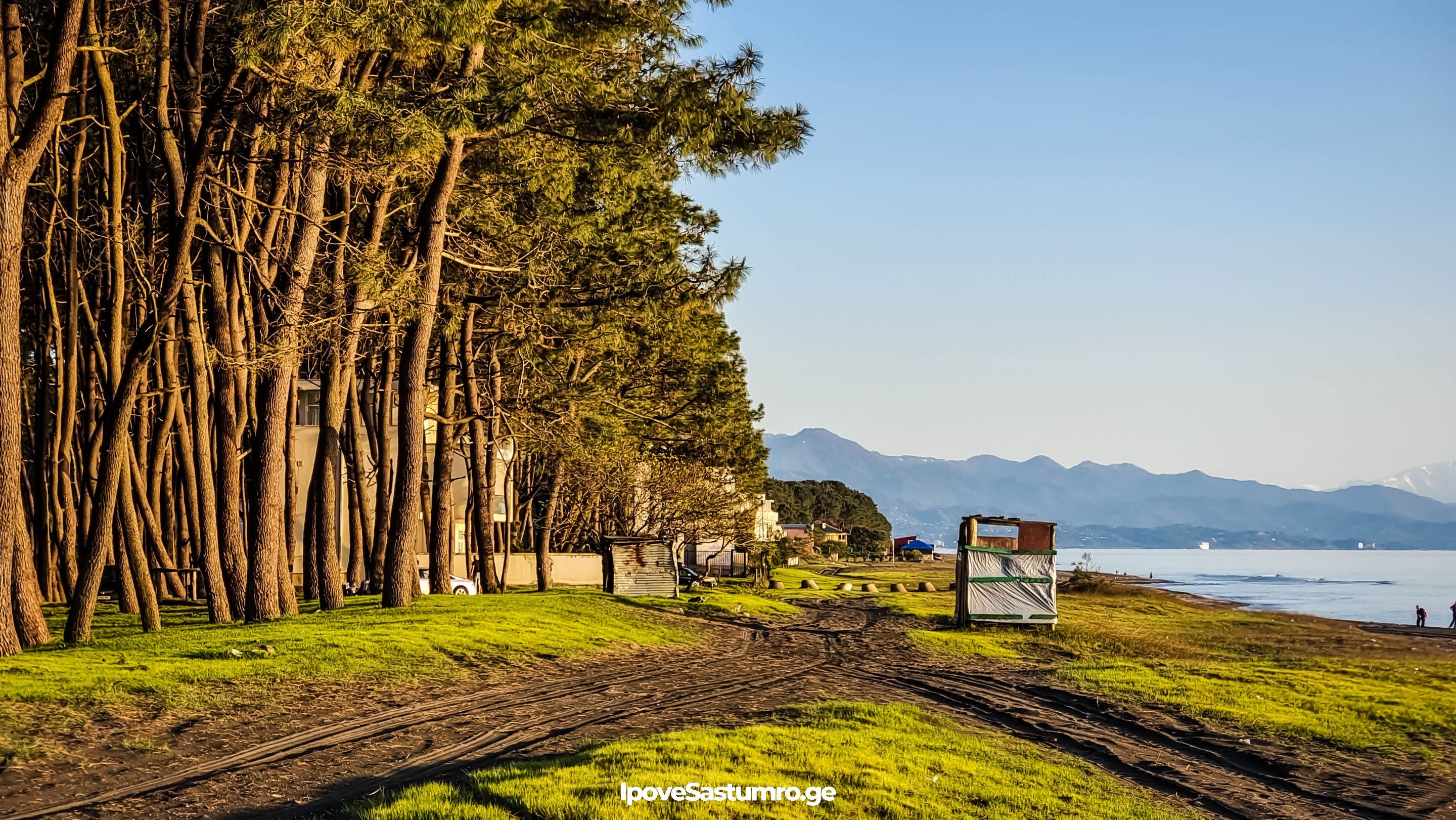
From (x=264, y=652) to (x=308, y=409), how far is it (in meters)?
32.2

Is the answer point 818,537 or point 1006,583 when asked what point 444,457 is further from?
point 818,537

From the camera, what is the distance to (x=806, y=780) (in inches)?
420

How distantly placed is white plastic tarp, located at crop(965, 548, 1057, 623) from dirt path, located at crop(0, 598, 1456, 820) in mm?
9185

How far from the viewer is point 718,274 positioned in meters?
29.2

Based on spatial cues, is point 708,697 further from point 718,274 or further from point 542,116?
point 718,274

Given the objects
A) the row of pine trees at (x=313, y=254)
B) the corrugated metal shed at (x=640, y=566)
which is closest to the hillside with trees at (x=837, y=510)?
the corrugated metal shed at (x=640, y=566)

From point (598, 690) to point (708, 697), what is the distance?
1.68 m

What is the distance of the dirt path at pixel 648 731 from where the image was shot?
10.1 m

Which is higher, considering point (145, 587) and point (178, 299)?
point (178, 299)

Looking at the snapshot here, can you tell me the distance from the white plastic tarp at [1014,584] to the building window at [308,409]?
2737cm

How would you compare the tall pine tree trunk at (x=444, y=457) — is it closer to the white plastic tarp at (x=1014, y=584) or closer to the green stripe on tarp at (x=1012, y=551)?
the green stripe on tarp at (x=1012, y=551)

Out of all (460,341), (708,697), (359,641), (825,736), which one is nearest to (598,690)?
(708,697)

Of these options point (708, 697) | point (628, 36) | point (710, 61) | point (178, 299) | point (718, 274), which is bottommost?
point (708, 697)

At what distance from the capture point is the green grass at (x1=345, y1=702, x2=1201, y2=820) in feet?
30.0
